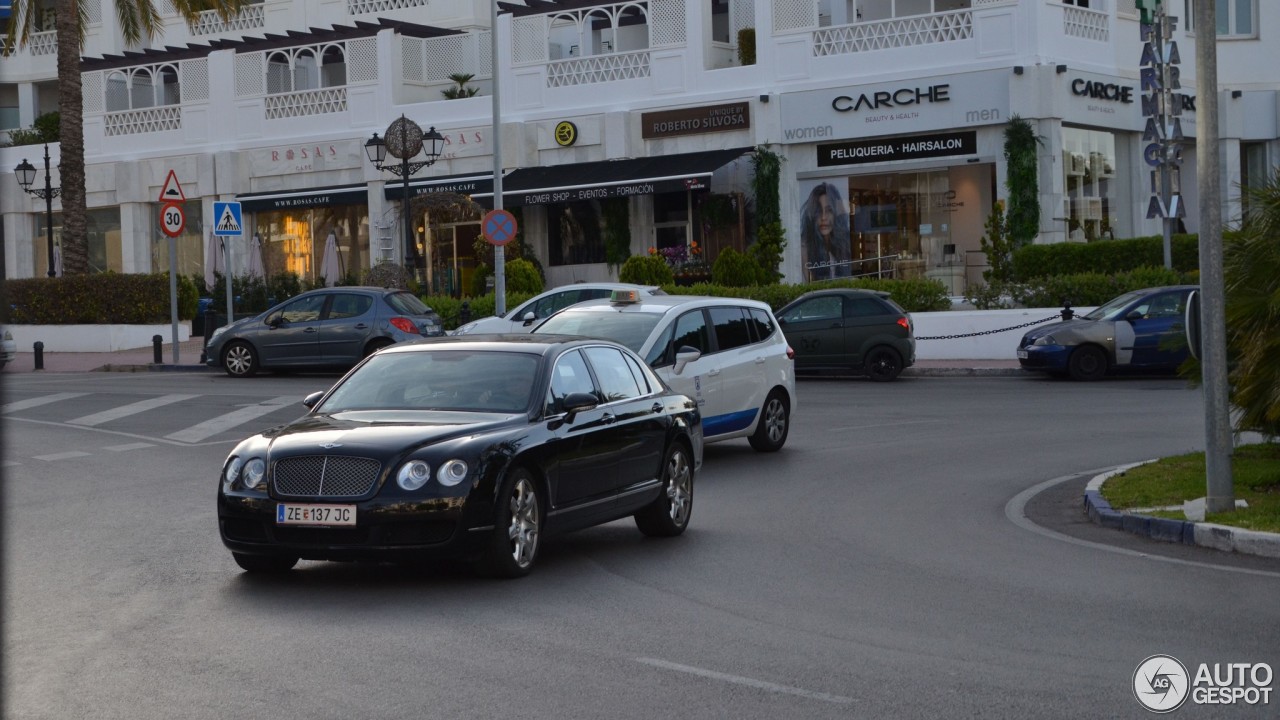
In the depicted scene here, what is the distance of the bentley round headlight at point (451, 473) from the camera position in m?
8.98

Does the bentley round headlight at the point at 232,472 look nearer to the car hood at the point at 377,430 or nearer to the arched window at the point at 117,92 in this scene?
the car hood at the point at 377,430

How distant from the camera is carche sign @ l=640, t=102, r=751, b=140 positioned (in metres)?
41.5

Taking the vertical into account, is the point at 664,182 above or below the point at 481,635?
above

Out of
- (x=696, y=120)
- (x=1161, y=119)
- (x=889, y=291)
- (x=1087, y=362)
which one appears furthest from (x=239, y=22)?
(x=1087, y=362)

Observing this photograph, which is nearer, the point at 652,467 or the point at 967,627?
the point at 967,627

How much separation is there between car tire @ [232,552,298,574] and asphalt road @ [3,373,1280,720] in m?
0.11

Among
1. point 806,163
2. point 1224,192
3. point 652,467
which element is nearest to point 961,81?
point 806,163

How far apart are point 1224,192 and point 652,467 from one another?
33.2 m

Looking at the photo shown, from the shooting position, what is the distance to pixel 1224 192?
40.3m

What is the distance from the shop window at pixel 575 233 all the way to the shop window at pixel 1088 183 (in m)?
13.2

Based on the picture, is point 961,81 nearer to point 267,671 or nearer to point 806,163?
point 806,163

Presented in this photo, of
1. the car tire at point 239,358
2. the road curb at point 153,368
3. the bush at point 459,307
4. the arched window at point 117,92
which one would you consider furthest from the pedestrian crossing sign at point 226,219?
the arched window at point 117,92

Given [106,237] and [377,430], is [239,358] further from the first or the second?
[106,237]

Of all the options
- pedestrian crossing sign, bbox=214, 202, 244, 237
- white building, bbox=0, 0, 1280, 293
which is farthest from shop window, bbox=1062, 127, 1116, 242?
pedestrian crossing sign, bbox=214, 202, 244, 237
